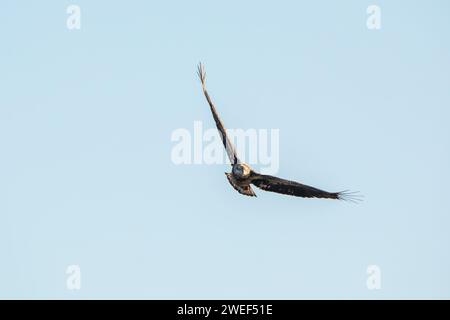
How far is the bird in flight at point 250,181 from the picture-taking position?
58.3 metres

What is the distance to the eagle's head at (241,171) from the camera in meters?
58.1

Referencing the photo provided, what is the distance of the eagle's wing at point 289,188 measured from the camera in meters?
58.8

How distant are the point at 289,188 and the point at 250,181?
6.60ft

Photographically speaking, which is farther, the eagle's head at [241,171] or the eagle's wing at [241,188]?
the eagle's wing at [241,188]

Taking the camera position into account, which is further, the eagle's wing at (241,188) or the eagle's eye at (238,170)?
the eagle's wing at (241,188)

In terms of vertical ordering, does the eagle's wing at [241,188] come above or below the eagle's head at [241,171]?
below

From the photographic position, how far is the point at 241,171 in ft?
190

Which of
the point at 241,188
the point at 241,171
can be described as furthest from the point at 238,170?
the point at 241,188

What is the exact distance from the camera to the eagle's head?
58094 millimetres

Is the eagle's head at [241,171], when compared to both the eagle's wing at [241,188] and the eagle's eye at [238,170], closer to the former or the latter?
the eagle's eye at [238,170]

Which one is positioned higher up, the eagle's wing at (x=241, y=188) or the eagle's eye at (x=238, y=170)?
the eagle's eye at (x=238, y=170)

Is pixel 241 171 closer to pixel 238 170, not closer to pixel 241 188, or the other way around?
pixel 238 170
